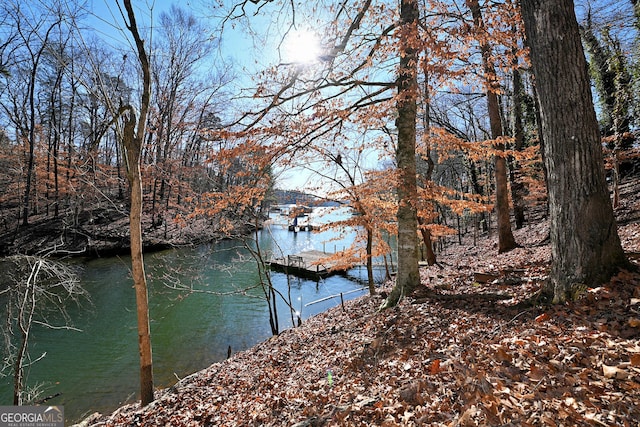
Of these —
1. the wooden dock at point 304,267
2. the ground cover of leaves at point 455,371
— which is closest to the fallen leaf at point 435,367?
the ground cover of leaves at point 455,371

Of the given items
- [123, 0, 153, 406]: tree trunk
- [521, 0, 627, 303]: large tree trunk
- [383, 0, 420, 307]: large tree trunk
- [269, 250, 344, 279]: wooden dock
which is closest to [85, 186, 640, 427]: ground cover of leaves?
[521, 0, 627, 303]: large tree trunk

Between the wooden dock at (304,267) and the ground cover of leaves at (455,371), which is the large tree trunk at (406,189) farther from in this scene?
the wooden dock at (304,267)

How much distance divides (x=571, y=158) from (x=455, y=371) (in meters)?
2.61

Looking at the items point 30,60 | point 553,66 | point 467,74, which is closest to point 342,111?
point 467,74

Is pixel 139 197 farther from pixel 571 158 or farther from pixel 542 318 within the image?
pixel 571 158

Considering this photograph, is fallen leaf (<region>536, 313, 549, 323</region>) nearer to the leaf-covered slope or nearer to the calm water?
the leaf-covered slope

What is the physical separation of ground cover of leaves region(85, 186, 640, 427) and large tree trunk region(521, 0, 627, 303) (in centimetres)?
26

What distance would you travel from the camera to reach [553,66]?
3377 mm

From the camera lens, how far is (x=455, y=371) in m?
2.86

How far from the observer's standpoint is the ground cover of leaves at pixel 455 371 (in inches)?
80.5

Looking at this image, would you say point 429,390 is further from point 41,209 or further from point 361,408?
point 41,209

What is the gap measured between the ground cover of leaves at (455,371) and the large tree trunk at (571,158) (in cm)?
26

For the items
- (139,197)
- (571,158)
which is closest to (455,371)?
(571,158)

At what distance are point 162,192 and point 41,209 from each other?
355 inches
